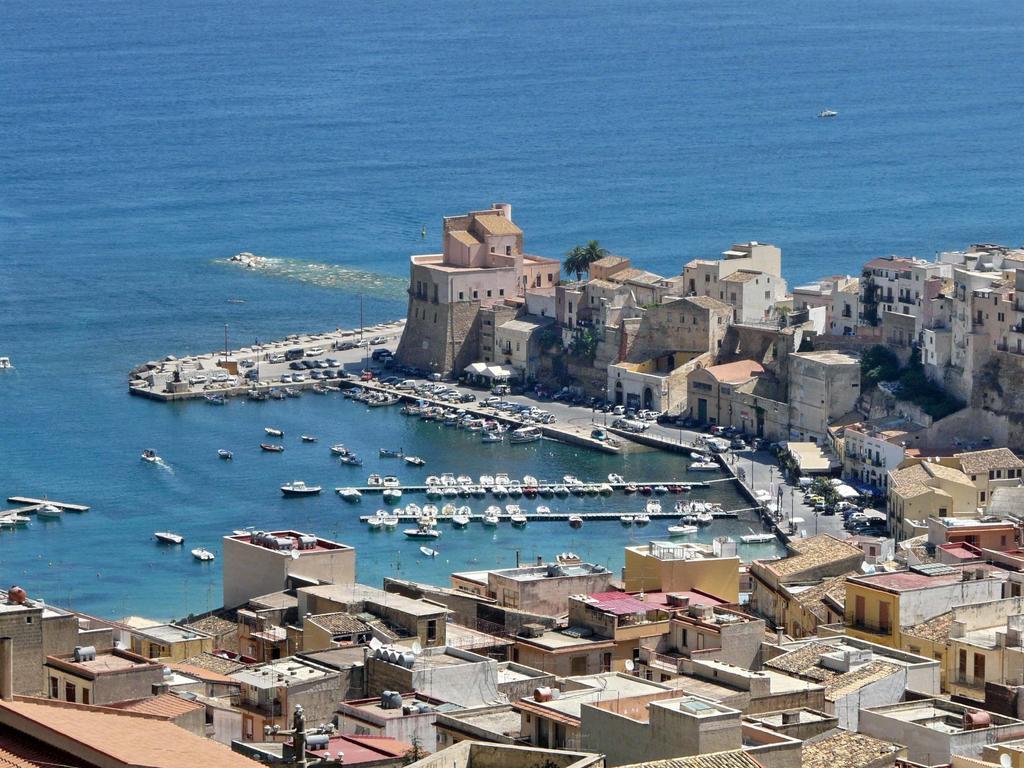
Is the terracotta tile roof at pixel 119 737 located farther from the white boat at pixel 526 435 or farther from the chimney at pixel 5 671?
the white boat at pixel 526 435

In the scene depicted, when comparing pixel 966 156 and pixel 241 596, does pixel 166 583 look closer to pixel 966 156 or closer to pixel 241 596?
pixel 241 596

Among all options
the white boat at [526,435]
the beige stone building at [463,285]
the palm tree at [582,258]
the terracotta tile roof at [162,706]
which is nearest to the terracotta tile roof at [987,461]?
the white boat at [526,435]

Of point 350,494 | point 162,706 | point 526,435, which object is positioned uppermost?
point 162,706

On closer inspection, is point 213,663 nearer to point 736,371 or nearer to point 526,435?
point 526,435

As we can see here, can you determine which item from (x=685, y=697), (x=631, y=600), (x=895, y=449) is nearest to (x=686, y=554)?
(x=631, y=600)

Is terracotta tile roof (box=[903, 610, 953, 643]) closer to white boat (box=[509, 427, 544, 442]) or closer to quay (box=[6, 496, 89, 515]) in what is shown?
quay (box=[6, 496, 89, 515])

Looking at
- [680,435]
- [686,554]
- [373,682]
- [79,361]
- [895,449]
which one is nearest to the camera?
[373,682]

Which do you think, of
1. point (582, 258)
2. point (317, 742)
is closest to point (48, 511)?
point (582, 258)
